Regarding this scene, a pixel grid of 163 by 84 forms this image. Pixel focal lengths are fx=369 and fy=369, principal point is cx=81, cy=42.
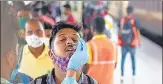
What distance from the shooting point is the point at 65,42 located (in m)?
1.59

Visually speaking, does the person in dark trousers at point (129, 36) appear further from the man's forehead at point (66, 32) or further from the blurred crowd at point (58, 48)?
the man's forehead at point (66, 32)

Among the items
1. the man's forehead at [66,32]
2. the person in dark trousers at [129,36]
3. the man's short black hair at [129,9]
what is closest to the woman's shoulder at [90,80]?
the man's forehead at [66,32]

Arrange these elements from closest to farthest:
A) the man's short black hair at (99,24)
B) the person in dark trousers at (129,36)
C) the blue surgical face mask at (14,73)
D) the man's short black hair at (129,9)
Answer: the blue surgical face mask at (14,73) → the man's short black hair at (99,24) → the person in dark trousers at (129,36) → the man's short black hair at (129,9)

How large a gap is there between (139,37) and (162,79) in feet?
0.96

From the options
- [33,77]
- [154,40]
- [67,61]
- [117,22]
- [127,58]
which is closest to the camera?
[67,61]

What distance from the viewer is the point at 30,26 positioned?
1.77 m

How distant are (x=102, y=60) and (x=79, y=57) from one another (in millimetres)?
297

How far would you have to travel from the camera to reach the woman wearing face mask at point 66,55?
5.16ft

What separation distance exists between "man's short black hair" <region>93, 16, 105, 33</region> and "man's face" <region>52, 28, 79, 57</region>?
395 millimetres

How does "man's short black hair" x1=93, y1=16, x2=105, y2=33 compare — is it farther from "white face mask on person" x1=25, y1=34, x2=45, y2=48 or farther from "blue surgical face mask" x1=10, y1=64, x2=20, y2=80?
"blue surgical face mask" x1=10, y1=64, x2=20, y2=80

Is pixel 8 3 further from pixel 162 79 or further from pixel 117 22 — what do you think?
pixel 162 79

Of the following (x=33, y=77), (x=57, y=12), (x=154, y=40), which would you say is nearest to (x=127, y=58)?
(x=57, y=12)

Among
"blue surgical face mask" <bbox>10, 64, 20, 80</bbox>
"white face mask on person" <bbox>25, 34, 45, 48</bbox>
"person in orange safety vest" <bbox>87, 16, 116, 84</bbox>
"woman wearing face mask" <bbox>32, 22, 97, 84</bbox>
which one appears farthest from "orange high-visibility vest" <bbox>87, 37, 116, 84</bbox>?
"blue surgical face mask" <bbox>10, 64, 20, 80</bbox>

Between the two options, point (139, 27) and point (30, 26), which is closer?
point (30, 26)
